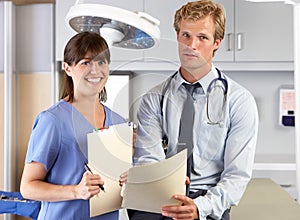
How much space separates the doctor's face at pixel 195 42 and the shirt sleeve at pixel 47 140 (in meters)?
0.32

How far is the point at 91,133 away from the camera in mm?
912

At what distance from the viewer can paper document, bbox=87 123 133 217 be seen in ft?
2.95

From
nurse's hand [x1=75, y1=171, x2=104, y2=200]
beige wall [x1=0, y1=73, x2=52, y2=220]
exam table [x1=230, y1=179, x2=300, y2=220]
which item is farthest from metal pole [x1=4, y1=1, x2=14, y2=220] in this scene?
nurse's hand [x1=75, y1=171, x2=104, y2=200]

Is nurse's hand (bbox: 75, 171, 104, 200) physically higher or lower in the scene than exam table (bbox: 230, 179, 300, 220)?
higher

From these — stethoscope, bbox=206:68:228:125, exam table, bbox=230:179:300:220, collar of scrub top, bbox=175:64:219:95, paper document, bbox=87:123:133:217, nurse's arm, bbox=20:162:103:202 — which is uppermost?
collar of scrub top, bbox=175:64:219:95

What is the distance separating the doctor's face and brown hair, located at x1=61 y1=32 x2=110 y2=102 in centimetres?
15

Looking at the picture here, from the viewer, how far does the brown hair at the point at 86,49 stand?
896 millimetres

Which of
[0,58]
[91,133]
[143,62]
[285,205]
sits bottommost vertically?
[285,205]

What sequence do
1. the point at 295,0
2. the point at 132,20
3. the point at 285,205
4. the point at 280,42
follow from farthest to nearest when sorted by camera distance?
the point at 280,42, the point at 285,205, the point at 295,0, the point at 132,20

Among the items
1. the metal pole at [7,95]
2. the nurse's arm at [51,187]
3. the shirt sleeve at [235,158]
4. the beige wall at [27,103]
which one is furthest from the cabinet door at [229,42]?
the nurse's arm at [51,187]

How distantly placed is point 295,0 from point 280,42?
37.4 inches

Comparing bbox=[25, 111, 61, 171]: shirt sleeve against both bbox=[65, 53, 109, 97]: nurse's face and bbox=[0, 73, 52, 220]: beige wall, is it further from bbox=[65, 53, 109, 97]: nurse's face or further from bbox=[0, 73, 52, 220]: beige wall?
bbox=[0, 73, 52, 220]: beige wall

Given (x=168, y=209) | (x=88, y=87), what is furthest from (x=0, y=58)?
(x=168, y=209)

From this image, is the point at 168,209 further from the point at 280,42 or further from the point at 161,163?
the point at 280,42
